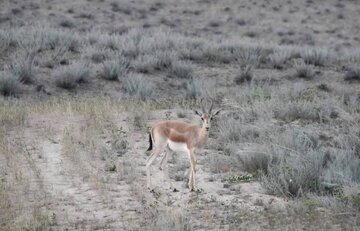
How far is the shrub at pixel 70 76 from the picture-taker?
19328 millimetres

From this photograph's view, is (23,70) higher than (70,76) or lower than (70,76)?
higher

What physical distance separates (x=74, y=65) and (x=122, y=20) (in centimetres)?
1690

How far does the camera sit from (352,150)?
1011cm

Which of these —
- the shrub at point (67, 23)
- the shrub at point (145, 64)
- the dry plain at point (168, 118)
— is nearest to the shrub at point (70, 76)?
the dry plain at point (168, 118)

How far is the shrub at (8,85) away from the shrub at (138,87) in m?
3.46

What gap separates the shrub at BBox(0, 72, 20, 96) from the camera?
1791cm

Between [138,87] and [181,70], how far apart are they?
3.33 metres

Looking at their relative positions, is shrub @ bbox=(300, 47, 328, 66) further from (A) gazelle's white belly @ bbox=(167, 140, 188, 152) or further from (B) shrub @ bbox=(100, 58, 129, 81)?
(A) gazelle's white belly @ bbox=(167, 140, 188, 152)

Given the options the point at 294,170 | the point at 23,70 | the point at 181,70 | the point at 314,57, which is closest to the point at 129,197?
the point at 294,170

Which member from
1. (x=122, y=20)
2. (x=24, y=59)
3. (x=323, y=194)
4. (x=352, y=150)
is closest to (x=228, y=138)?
(x=352, y=150)

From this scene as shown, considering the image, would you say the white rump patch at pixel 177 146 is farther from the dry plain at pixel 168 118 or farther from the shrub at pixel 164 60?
the shrub at pixel 164 60

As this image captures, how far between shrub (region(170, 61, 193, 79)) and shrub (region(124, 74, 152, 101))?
2.04 m

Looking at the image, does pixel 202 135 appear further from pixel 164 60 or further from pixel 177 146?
pixel 164 60

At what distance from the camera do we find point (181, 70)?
21.5 m
